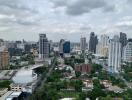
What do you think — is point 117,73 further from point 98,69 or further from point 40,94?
point 40,94

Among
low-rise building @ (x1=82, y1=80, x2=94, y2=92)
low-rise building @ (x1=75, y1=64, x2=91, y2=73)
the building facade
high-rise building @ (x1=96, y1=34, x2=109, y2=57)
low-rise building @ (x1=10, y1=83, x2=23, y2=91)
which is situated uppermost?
high-rise building @ (x1=96, y1=34, x2=109, y2=57)

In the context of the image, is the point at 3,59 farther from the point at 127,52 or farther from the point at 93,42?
the point at 93,42

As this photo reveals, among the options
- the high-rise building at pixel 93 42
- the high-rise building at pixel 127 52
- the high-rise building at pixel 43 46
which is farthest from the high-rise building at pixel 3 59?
the high-rise building at pixel 93 42

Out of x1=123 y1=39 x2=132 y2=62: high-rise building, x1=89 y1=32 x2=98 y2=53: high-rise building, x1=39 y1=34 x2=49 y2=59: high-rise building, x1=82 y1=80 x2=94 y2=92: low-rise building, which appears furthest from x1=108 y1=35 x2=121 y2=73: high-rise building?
x1=89 y1=32 x2=98 y2=53: high-rise building

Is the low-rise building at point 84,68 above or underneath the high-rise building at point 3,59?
underneath

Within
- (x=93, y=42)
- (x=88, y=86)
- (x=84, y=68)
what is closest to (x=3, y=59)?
(x=84, y=68)

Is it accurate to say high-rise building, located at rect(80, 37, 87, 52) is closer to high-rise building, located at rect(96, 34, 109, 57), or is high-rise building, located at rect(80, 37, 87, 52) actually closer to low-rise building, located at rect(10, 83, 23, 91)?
high-rise building, located at rect(96, 34, 109, 57)

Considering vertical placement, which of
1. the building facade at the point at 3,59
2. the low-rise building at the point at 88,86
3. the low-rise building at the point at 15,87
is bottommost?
the low-rise building at the point at 88,86

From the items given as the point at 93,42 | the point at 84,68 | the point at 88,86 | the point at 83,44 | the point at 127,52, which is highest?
the point at 93,42

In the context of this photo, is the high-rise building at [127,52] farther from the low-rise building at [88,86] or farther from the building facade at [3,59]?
the building facade at [3,59]

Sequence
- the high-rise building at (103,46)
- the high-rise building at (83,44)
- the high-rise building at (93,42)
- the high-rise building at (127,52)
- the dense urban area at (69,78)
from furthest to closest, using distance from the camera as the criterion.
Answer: the high-rise building at (83,44) → the high-rise building at (93,42) → the high-rise building at (103,46) → the high-rise building at (127,52) → the dense urban area at (69,78)

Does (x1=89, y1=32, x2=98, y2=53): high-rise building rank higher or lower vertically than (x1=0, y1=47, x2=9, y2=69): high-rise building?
higher
